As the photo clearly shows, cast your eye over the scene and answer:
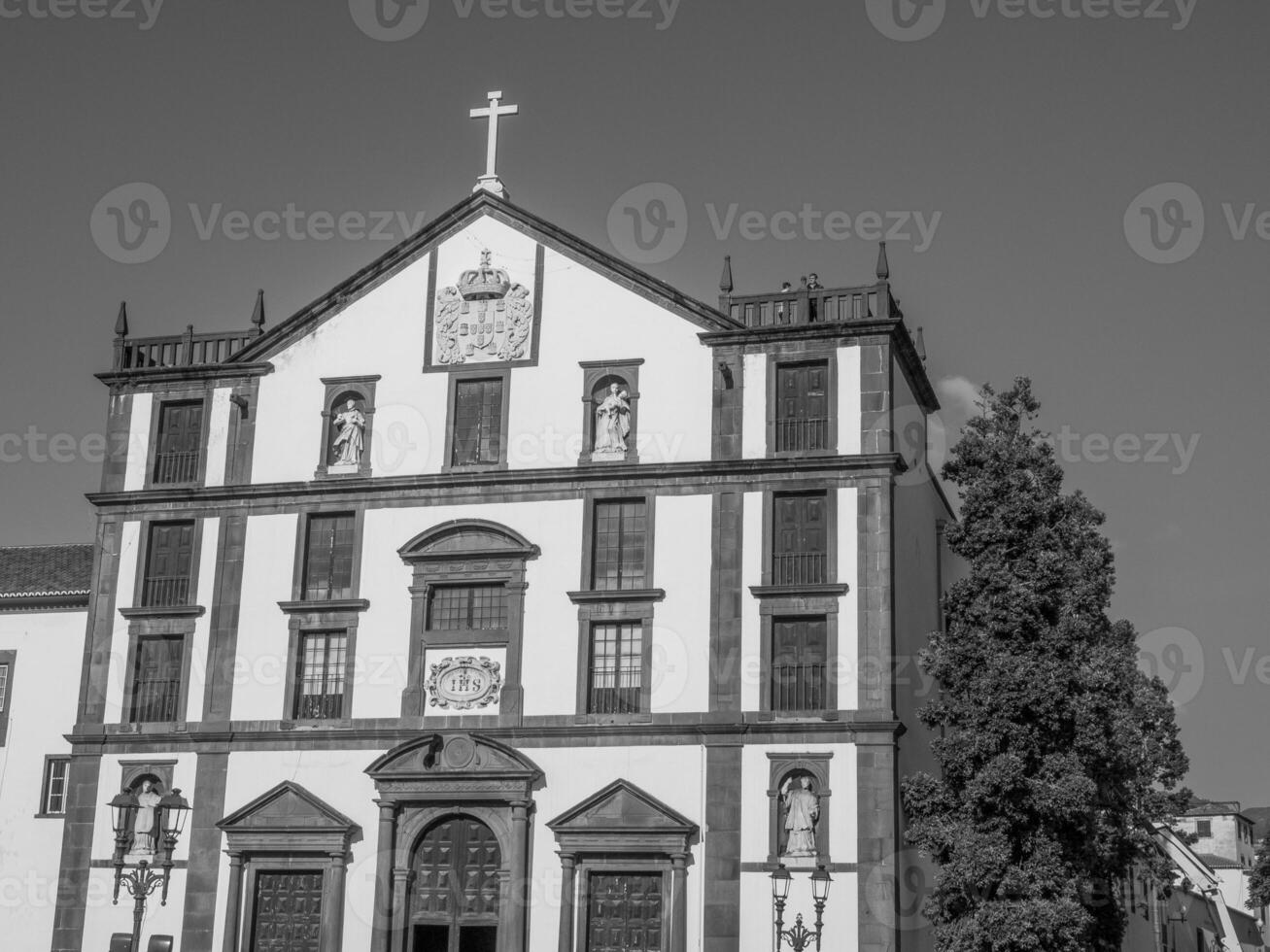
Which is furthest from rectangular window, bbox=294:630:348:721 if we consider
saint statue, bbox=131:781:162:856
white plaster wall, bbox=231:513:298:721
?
saint statue, bbox=131:781:162:856

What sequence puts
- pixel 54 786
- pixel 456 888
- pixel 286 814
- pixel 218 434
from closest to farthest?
1. pixel 456 888
2. pixel 286 814
3. pixel 218 434
4. pixel 54 786

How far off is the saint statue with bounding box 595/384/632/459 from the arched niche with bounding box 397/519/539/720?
2771mm

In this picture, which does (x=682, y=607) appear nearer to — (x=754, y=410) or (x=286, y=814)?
(x=754, y=410)

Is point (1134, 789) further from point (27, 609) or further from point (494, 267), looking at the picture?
point (27, 609)

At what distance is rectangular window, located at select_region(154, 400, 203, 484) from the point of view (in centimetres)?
4125

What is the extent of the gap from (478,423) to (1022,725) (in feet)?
46.2

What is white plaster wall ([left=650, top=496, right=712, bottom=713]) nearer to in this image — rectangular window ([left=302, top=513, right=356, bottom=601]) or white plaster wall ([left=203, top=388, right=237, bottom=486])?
rectangular window ([left=302, top=513, right=356, bottom=601])

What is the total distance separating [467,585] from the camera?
1518 inches

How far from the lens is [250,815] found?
3803cm

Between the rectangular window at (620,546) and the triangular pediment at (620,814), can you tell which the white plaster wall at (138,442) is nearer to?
the rectangular window at (620,546)

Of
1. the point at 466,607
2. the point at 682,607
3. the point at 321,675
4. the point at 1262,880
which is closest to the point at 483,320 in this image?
the point at 466,607

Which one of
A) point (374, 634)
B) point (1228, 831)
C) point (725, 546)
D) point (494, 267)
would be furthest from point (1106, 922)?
point (1228, 831)

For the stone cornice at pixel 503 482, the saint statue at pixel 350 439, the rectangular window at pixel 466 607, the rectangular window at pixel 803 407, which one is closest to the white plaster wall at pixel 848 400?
the rectangular window at pixel 803 407

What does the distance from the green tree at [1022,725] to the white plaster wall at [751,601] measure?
3625 mm
